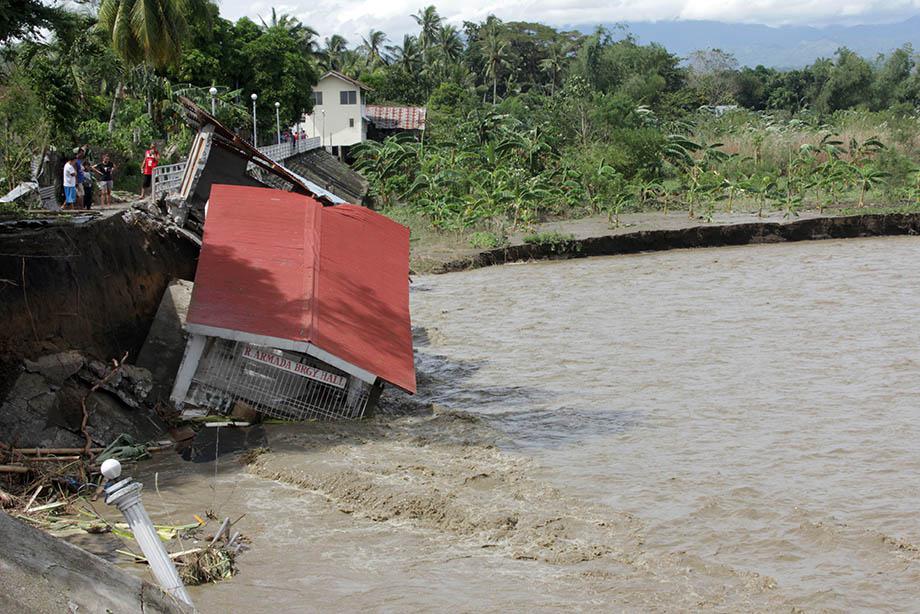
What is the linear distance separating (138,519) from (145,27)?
2974 cm

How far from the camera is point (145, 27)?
31375 mm

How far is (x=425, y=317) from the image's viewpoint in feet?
69.5

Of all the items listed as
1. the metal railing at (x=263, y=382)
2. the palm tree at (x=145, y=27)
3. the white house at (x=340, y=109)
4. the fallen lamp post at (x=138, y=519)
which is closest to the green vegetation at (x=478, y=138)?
the palm tree at (x=145, y=27)

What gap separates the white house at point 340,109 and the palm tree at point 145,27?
114 ft

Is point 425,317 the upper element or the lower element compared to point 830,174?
lower

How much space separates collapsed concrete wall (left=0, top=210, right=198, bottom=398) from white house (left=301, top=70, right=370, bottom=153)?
185 feet

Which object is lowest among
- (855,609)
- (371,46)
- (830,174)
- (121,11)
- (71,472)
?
(855,609)

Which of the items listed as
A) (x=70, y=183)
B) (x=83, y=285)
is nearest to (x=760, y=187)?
(x=70, y=183)

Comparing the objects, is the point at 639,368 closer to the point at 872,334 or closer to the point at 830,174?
the point at 872,334

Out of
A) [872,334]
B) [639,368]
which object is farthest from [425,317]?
[872,334]

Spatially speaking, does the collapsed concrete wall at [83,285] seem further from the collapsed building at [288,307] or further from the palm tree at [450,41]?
the palm tree at [450,41]

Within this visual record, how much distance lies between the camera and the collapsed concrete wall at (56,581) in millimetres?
3652

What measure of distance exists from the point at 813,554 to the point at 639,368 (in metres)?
7.43

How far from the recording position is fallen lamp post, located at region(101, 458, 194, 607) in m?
4.27
